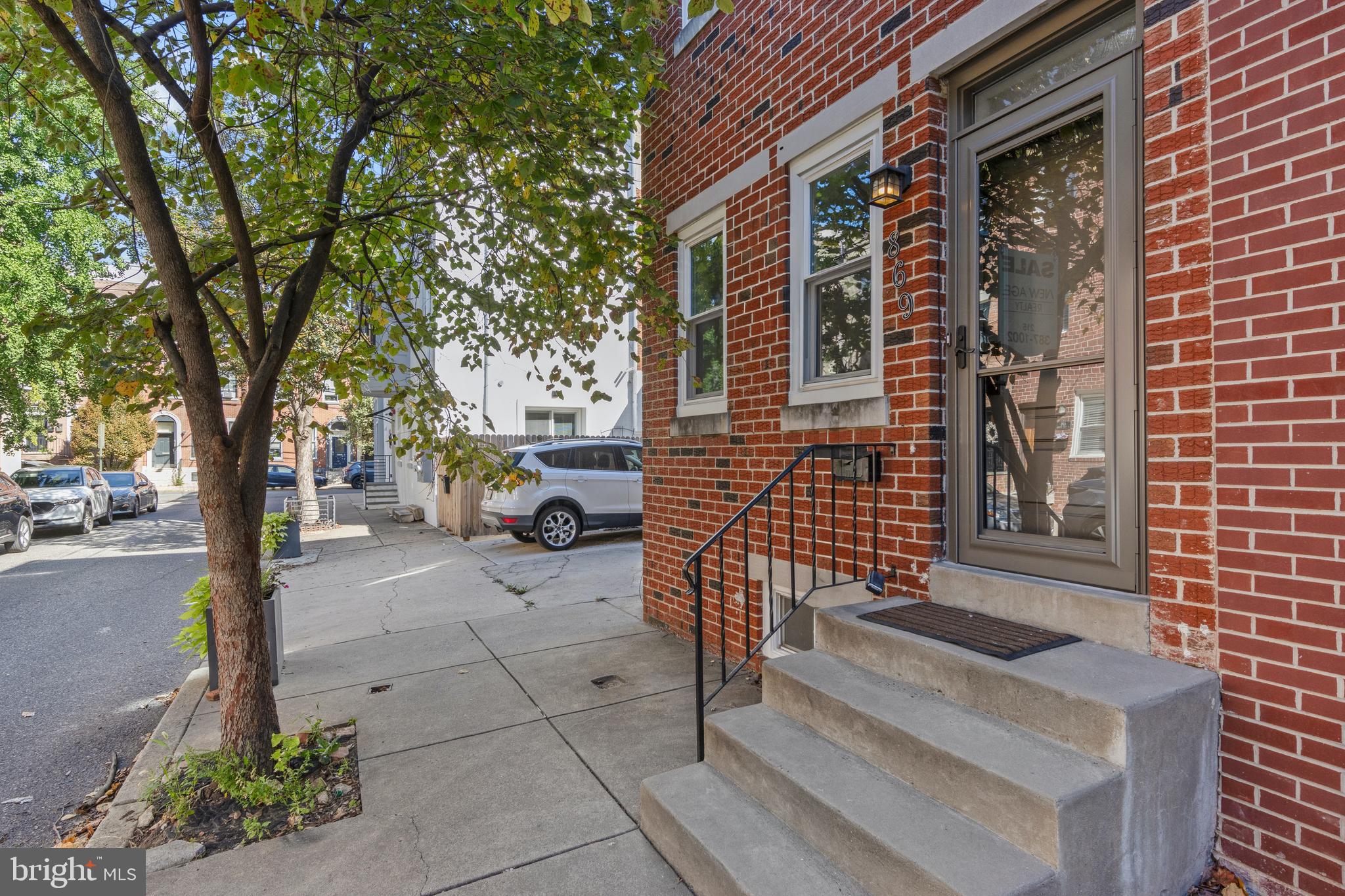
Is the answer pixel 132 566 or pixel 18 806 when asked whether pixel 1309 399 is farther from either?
pixel 132 566

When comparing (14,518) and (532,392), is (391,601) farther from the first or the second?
(14,518)

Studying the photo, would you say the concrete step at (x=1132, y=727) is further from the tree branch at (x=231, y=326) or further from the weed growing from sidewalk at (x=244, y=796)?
the tree branch at (x=231, y=326)

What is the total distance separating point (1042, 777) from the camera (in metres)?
1.88

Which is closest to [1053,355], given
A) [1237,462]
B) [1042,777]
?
[1237,462]

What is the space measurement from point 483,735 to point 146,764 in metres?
1.71

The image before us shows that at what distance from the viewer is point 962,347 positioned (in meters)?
3.11

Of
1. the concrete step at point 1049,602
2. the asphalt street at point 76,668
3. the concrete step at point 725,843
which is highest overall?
the concrete step at point 1049,602

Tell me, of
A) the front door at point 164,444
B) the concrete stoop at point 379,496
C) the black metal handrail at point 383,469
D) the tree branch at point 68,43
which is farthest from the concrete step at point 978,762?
the front door at point 164,444

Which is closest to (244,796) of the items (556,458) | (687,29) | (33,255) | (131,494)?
(687,29)

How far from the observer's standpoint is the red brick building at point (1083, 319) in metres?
1.96

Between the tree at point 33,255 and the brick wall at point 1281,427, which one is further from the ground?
the tree at point 33,255

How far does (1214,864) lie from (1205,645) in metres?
0.70

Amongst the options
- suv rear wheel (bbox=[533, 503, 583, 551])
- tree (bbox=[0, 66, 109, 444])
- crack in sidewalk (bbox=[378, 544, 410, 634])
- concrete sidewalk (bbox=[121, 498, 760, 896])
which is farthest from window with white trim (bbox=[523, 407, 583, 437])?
tree (bbox=[0, 66, 109, 444])

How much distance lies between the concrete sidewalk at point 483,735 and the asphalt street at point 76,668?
0.53 m
